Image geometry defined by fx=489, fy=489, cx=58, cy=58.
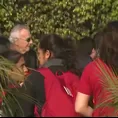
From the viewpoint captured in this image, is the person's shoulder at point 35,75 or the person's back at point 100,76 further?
the person's shoulder at point 35,75

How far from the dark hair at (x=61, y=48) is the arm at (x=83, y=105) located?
0.61 meters

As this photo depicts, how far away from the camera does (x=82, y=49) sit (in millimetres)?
5031

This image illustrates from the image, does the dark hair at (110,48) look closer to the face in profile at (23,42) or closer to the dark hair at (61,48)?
the dark hair at (61,48)

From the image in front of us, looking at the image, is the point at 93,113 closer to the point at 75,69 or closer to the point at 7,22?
the point at 75,69

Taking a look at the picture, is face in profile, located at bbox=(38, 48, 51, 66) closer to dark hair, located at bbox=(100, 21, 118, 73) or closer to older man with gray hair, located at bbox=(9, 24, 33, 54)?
older man with gray hair, located at bbox=(9, 24, 33, 54)

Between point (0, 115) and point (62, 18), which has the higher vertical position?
point (0, 115)

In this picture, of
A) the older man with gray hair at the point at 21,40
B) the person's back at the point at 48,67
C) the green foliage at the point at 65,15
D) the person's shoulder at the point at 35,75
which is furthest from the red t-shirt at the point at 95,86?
the green foliage at the point at 65,15

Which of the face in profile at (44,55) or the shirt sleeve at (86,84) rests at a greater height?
the shirt sleeve at (86,84)

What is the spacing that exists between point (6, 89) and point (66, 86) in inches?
18.4

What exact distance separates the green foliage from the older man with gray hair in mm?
6680

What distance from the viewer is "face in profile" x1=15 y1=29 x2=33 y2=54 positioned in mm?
4809

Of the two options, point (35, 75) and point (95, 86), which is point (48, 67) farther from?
point (95, 86)

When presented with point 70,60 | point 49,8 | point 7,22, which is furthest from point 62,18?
point 70,60

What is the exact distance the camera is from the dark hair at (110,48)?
2980 mm
